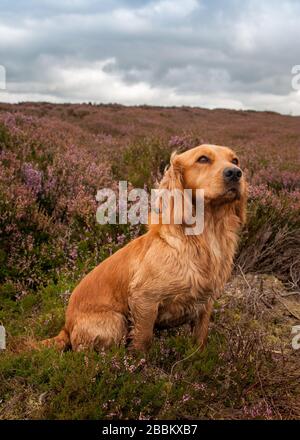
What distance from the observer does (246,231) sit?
16.7ft

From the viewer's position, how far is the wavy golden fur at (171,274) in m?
3.16

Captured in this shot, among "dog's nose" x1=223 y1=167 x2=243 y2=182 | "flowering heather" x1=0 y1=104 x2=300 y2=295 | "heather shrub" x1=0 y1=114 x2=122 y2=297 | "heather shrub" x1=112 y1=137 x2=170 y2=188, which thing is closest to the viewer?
"dog's nose" x1=223 y1=167 x2=243 y2=182

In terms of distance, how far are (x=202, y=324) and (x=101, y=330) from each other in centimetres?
73

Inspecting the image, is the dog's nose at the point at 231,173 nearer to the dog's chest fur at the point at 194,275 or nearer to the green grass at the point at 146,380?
the dog's chest fur at the point at 194,275

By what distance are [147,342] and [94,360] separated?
1.27ft

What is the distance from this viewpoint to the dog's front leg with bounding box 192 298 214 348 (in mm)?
3404

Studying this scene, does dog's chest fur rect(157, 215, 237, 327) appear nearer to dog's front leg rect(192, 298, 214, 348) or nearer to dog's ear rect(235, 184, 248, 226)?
dog's front leg rect(192, 298, 214, 348)

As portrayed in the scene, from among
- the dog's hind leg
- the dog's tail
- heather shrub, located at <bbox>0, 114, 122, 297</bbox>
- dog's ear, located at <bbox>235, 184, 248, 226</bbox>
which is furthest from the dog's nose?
heather shrub, located at <bbox>0, 114, 122, 297</bbox>

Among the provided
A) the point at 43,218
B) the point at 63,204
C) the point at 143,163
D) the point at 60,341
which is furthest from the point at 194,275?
the point at 143,163

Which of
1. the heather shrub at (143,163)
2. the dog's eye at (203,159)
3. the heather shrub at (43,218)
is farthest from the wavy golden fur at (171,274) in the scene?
the heather shrub at (143,163)

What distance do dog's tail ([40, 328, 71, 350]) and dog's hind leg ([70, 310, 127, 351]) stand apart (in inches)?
7.4

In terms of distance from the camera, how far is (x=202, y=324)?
347cm

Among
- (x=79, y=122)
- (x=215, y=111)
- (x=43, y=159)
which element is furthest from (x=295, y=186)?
(x=215, y=111)
